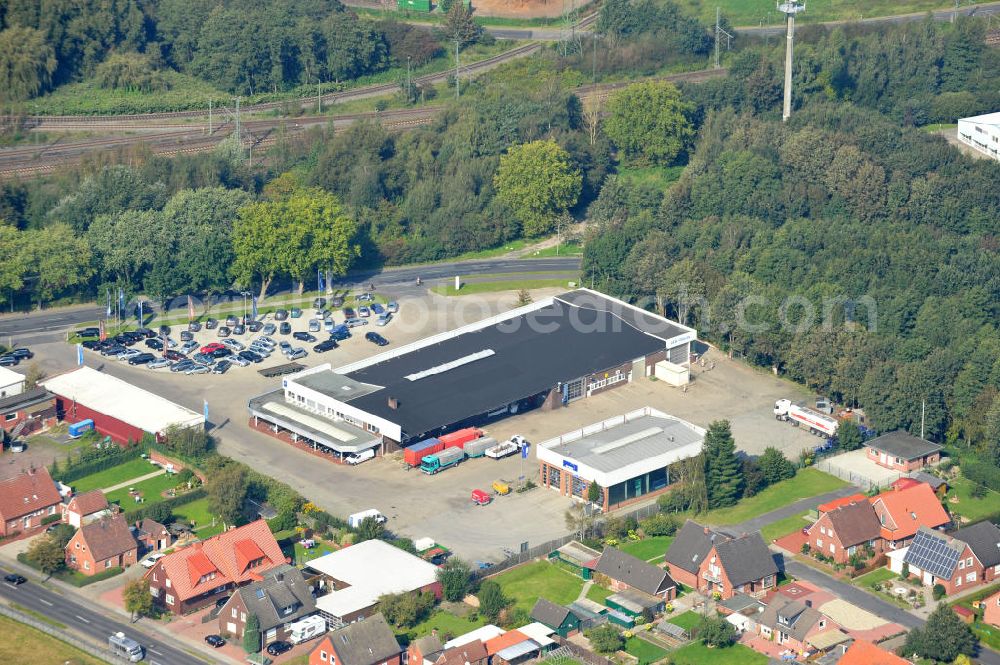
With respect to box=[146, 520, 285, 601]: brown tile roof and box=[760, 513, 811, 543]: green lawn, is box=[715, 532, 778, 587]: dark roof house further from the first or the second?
box=[146, 520, 285, 601]: brown tile roof

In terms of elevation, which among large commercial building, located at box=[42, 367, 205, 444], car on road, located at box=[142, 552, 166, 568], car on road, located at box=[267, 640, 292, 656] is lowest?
car on road, located at box=[267, 640, 292, 656]

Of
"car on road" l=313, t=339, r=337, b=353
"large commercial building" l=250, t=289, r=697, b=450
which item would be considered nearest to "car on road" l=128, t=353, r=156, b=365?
"car on road" l=313, t=339, r=337, b=353

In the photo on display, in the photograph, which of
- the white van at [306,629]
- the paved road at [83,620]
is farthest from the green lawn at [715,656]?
the paved road at [83,620]

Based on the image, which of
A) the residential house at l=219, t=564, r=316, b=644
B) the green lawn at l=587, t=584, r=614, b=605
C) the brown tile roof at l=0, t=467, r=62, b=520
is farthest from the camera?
the brown tile roof at l=0, t=467, r=62, b=520

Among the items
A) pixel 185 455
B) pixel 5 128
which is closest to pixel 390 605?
pixel 185 455

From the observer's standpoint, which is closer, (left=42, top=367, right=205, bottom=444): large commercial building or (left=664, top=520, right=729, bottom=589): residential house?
(left=664, top=520, right=729, bottom=589): residential house

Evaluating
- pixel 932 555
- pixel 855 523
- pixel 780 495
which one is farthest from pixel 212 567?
pixel 932 555
